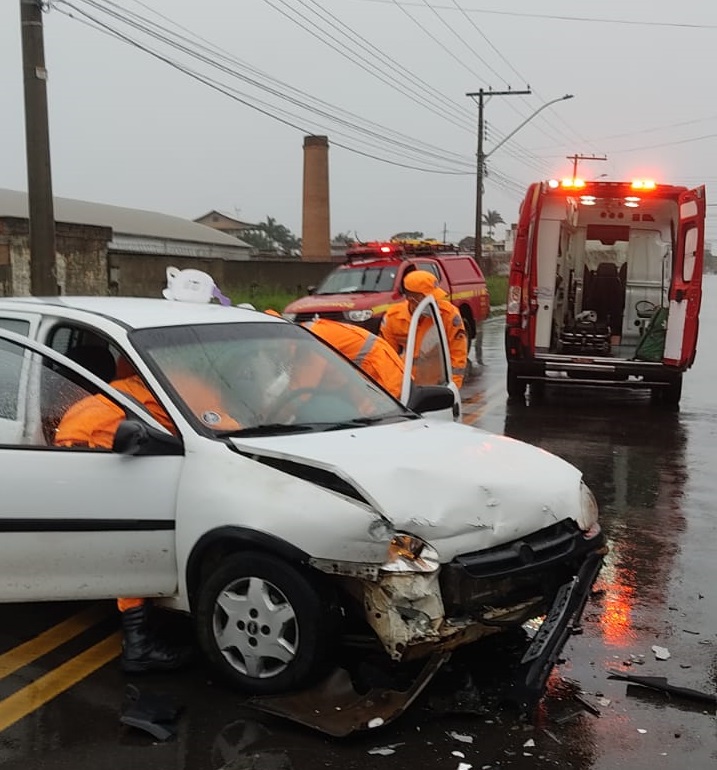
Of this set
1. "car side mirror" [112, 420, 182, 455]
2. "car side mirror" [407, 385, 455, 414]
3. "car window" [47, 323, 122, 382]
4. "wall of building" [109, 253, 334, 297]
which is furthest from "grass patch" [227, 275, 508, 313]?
"car side mirror" [112, 420, 182, 455]

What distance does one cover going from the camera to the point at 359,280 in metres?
16.2

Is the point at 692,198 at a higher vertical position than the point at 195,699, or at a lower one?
higher

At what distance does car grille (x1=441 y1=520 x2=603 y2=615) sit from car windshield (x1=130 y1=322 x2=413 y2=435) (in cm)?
103

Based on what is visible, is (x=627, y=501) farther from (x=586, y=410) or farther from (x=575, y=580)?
(x=586, y=410)

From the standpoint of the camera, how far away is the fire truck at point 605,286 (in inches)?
436

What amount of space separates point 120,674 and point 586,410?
861 centimetres

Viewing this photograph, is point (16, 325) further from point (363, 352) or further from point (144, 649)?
point (363, 352)

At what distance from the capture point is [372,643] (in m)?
3.69

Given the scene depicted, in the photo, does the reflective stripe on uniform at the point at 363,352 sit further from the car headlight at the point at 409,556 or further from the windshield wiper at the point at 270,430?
the car headlight at the point at 409,556

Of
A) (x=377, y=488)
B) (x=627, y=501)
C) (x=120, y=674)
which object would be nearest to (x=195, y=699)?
(x=120, y=674)

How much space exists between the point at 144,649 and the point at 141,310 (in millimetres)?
1635

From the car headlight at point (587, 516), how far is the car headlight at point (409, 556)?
894 mm

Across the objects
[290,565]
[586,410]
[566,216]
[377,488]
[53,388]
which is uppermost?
[566,216]

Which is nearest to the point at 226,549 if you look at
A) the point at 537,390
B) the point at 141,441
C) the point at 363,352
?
the point at 141,441
